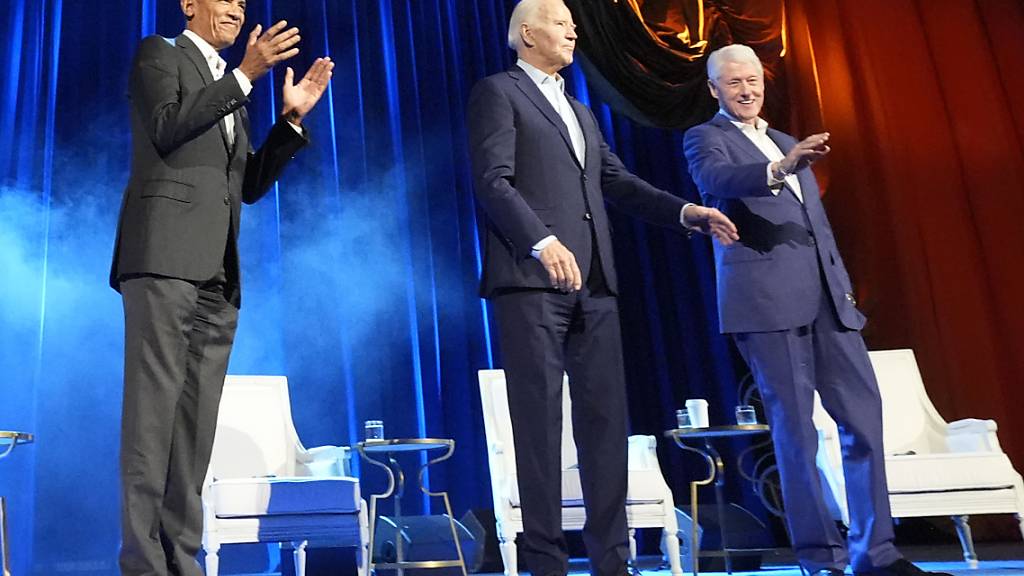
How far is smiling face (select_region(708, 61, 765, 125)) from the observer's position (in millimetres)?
2592

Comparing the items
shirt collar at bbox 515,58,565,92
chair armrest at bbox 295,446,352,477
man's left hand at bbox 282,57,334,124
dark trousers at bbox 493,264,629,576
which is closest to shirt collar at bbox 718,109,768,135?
shirt collar at bbox 515,58,565,92

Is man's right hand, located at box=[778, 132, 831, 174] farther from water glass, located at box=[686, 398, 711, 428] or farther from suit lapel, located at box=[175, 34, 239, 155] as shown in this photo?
water glass, located at box=[686, 398, 711, 428]

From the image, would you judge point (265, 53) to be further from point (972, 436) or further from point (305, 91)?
point (972, 436)

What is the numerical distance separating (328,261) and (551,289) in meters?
3.11

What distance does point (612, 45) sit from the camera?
5004 mm

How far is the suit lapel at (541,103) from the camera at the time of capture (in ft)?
7.55

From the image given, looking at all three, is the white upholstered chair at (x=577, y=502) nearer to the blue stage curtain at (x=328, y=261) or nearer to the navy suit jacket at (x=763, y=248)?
the navy suit jacket at (x=763, y=248)

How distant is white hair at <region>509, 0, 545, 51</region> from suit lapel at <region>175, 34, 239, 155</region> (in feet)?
2.46

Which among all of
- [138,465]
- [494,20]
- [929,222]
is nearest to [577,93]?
[494,20]

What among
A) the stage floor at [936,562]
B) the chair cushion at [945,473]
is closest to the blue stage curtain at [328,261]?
the stage floor at [936,562]

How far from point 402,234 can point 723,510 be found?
2159 millimetres

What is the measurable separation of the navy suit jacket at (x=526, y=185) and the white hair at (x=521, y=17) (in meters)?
0.11

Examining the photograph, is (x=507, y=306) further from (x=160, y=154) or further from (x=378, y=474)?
(x=378, y=474)

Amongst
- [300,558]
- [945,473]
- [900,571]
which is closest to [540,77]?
[900,571]
